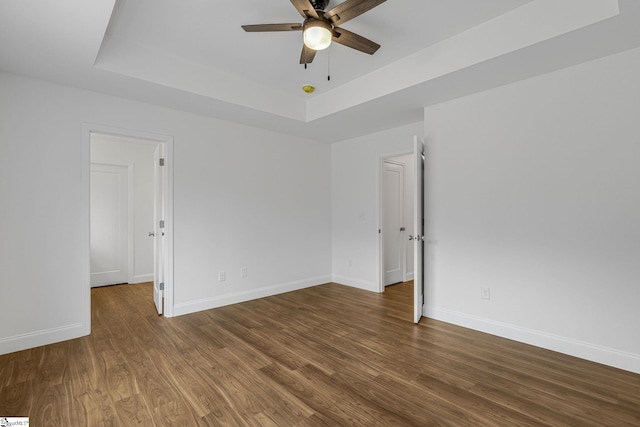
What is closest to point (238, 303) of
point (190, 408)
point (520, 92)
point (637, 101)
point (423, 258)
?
point (190, 408)

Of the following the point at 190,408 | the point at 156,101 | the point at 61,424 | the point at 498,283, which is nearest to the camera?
the point at 61,424

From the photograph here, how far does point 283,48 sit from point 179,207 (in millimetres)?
2205

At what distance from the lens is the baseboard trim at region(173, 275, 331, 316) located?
12.5ft

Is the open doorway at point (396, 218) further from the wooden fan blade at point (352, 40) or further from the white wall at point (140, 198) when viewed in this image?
the white wall at point (140, 198)

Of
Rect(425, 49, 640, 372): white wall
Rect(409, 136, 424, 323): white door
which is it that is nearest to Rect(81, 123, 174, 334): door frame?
Rect(409, 136, 424, 323): white door

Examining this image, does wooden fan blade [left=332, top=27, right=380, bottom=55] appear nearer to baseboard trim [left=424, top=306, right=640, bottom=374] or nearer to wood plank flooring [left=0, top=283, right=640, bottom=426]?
wood plank flooring [left=0, top=283, right=640, bottom=426]

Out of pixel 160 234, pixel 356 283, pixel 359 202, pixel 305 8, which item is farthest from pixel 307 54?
pixel 356 283

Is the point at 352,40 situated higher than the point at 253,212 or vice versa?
the point at 352,40

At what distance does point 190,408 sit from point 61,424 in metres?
0.72

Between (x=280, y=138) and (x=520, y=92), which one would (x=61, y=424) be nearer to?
(x=280, y=138)

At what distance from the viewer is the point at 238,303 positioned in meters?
4.23

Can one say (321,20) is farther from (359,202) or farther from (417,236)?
(359,202)

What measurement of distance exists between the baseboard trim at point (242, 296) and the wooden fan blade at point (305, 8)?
340 centimetres

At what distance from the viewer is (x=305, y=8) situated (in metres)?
1.98
